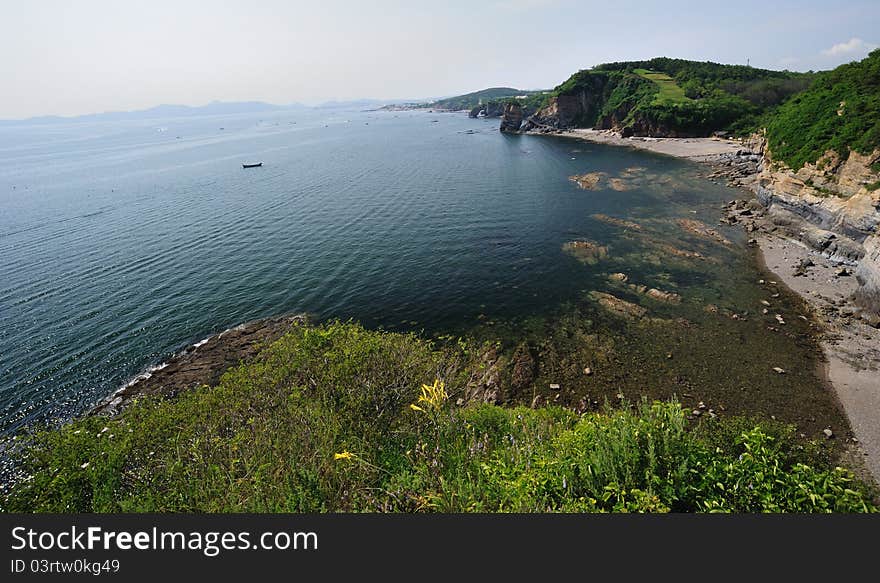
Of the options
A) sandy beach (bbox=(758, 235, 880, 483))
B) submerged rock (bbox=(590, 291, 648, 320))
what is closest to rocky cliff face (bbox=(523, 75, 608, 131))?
sandy beach (bbox=(758, 235, 880, 483))

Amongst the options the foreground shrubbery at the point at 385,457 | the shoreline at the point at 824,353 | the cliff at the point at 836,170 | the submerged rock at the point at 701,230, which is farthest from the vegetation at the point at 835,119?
the foreground shrubbery at the point at 385,457

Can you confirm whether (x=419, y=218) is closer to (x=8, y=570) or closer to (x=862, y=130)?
(x=862, y=130)

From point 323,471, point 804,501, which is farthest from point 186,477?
point 804,501

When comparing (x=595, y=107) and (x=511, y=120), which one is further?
(x=511, y=120)

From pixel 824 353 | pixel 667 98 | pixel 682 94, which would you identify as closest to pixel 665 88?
pixel 682 94

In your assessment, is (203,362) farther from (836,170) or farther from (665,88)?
(665,88)

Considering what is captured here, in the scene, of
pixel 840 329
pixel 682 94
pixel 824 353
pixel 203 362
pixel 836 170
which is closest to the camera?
pixel 824 353

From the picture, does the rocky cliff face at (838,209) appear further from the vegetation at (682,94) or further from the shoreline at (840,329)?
the vegetation at (682,94)
